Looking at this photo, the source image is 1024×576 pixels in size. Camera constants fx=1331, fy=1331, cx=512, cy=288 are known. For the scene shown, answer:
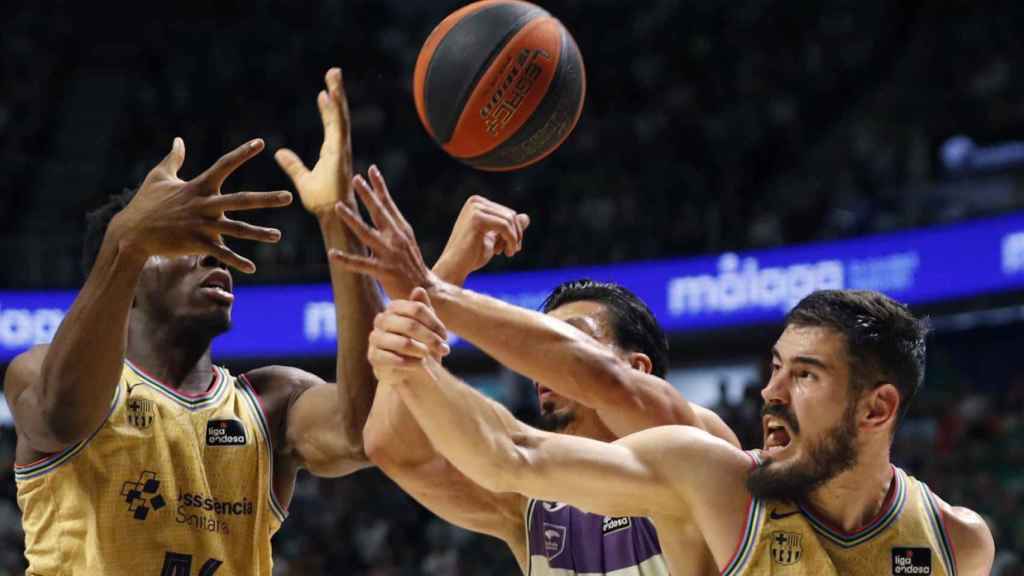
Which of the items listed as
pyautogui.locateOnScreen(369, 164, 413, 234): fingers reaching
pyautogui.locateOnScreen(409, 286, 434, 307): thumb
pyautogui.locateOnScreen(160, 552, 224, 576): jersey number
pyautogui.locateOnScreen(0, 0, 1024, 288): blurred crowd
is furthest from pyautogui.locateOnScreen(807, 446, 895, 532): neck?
pyautogui.locateOnScreen(0, 0, 1024, 288): blurred crowd

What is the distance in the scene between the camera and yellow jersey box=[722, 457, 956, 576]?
3098 millimetres

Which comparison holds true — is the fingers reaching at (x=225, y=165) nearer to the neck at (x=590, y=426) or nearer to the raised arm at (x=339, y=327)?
the raised arm at (x=339, y=327)

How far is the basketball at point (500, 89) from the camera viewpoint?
3787mm

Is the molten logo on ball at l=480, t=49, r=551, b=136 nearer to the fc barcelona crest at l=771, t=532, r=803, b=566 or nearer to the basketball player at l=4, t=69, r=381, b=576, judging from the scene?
the basketball player at l=4, t=69, r=381, b=576

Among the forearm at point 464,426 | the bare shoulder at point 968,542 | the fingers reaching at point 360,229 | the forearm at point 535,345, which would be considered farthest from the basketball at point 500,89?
the bare shoulder at point 968,542

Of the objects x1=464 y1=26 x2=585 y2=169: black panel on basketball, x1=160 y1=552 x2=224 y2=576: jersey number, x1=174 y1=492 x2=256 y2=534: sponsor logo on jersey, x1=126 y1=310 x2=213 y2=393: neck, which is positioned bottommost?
x1=160 y1=552 x2=224 y2=576: jersey number

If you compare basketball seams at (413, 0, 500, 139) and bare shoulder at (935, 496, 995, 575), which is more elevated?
basketball seams at (413, 0, 500, 139)

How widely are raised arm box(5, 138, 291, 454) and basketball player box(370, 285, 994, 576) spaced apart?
1.94 feet

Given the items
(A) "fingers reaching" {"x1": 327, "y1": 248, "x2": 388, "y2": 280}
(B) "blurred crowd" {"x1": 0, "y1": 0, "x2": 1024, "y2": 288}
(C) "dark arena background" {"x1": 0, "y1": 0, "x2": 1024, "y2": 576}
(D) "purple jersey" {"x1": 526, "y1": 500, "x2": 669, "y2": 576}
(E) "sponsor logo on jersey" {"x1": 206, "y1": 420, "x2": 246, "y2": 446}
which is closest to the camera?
(A) "fingers reaching" {"x1": 327, "y1": 248, "x2": 388, "y2": 280}

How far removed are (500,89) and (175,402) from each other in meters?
1.28

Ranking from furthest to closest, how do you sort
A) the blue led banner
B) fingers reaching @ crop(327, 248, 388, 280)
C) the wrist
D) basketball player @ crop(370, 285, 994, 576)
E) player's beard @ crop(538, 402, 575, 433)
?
the blue led banner < player's beard @ crop(538, 402, 575, 433) < the wrist < basketball player @ crop(370, 285, 994, 576) < fingers reaching @ crop(327, 248, 388, 280)

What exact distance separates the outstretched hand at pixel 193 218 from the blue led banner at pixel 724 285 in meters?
8.79

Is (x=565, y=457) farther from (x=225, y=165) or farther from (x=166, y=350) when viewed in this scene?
(x=166, y=350)

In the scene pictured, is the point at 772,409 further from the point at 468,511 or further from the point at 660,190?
the point at 660,190
